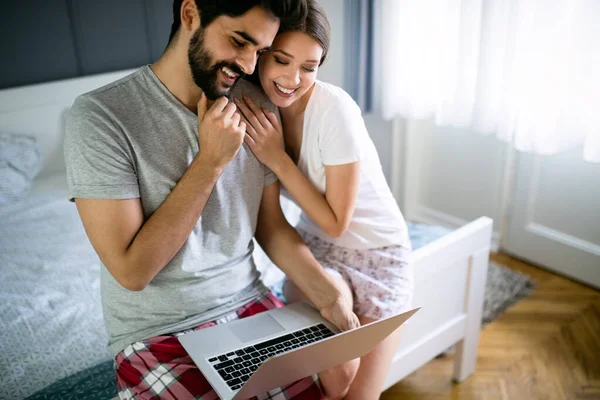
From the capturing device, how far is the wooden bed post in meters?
1.92

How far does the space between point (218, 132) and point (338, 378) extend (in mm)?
575

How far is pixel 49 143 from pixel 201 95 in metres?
1.55

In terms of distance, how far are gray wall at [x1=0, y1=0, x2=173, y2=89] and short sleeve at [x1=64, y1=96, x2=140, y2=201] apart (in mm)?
1597

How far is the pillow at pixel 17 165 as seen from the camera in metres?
2.21

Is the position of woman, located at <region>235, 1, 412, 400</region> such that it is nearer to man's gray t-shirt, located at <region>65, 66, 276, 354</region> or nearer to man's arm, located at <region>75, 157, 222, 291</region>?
man's gray t-shirt, located at <region>65, 66, 276, 354</region>

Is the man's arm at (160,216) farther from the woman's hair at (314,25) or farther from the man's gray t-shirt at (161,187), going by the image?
the woman's hair at (314,25)

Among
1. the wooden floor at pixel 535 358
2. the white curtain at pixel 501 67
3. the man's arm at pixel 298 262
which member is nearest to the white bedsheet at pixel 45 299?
the man's arm at pixel 298 262

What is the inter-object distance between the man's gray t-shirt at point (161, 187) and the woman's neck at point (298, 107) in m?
0.07

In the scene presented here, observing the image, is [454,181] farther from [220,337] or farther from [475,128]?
[220,337]

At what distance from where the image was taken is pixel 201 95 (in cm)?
123

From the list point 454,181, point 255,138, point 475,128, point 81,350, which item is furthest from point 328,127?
point 454,181

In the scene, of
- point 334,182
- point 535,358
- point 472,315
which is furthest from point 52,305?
point 535,358

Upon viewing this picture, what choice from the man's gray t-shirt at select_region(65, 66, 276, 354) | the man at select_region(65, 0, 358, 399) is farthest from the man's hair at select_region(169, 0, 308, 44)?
the man's gray t-shirt at select_region(65, 66, 276, 354)

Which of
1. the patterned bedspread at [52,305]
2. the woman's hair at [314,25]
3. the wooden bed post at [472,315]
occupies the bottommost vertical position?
the wooden bed post at [472,315]
